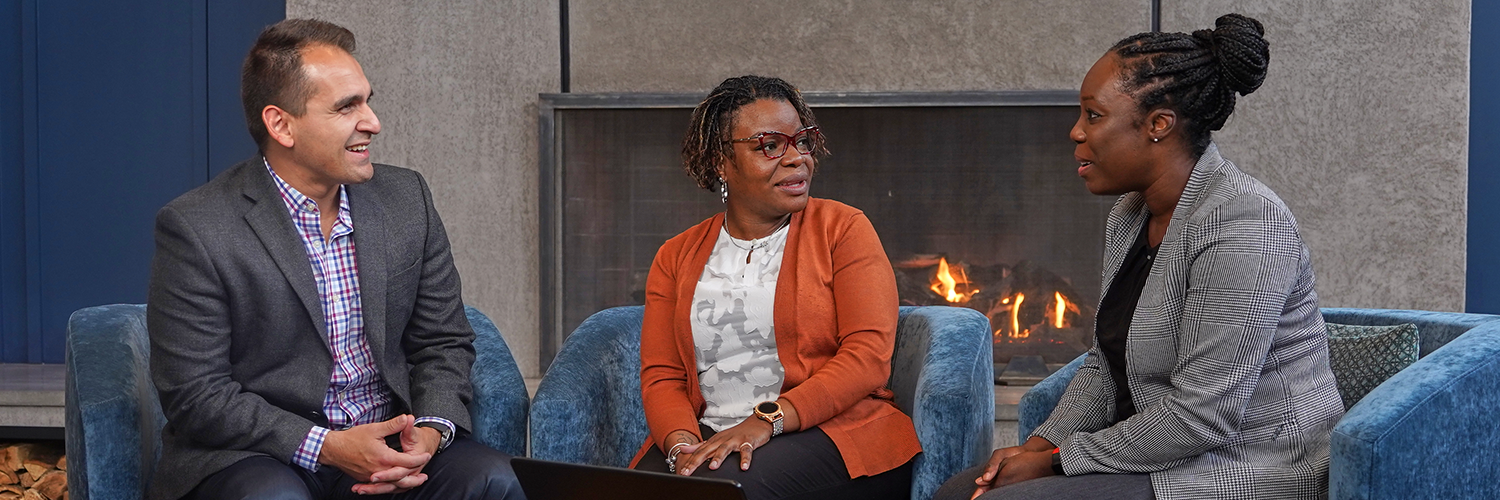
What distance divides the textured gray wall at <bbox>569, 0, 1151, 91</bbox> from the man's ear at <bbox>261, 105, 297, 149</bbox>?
1.72 metres

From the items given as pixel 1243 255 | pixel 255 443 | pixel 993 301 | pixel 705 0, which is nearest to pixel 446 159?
pixel 705 0

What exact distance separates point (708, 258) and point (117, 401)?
3.13ft

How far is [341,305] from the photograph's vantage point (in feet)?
6.15

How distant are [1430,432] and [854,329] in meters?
0.82

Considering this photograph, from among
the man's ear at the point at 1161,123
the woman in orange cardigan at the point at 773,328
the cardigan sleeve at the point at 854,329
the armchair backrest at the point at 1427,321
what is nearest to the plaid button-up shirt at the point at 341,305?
the woman in orange cardigan at the point at 773,328

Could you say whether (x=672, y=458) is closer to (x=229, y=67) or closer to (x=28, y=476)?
(x=28, y=476)

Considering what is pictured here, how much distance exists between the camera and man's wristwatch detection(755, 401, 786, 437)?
1876 mm

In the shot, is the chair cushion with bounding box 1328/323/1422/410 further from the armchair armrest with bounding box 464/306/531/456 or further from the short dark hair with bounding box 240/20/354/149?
the short dark hair with bounding box 240/20/354/149

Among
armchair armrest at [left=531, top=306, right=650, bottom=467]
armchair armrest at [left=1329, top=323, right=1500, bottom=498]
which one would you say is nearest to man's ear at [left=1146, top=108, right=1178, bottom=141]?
armchair armrest at [left=1329, top=323, right=1500, bottom=498]

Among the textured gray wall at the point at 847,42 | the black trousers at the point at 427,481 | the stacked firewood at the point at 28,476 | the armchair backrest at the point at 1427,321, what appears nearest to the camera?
the black trousers at the point at 427,481

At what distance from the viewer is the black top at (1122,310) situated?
1762 millimetres

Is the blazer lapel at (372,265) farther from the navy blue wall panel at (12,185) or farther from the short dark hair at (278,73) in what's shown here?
the navy blue wall panel at (12,185)

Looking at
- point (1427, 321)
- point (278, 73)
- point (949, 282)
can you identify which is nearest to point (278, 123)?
point (278, 73)

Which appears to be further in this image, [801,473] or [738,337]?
[738,337]
